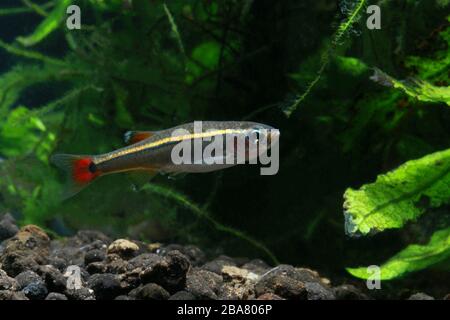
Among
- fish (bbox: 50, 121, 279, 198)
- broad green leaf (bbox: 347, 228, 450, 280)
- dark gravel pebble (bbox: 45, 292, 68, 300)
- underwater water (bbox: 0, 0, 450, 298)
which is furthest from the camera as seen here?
underwater water (bbox: 0, 0, 450, 298)

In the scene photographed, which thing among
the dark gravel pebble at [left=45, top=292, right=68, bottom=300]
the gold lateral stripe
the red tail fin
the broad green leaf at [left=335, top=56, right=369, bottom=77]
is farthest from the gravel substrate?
the broad green leaf at [left=335, top=56, right=369, bottom=77]

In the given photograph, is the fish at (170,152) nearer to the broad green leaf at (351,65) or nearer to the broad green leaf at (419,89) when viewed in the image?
the broad green leaf at (419,89)

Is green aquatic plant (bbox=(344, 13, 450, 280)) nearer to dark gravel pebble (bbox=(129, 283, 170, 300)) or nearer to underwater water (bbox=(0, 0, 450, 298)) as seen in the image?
underwater water (bbox=(0, 0, 450, 298))

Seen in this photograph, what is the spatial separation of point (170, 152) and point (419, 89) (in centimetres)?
151

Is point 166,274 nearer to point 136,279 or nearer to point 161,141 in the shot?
point 136,279

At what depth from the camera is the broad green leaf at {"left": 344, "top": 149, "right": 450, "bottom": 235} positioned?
9.36 ft

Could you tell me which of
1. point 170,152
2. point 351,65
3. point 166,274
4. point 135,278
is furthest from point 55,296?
point 351,65

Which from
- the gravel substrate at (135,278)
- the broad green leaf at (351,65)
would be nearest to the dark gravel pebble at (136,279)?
the gravel substrate at (135,278)

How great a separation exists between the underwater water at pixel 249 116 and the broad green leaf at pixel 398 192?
807 mm

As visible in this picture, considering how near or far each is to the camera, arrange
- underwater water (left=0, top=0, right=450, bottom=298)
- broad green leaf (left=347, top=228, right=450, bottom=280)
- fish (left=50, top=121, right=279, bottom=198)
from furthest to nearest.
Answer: underwater water (left=0, top=0, right=450, bottom=298) → broad green leaf (left=347, top=228, right=450, bottom=280) → fish (left=50, top=121, right=279, bottom=198)

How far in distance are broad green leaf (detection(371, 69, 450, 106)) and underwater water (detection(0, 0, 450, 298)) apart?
0.66 m

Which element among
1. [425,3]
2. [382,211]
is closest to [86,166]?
[382,211]

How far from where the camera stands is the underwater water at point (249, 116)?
3.94 metres

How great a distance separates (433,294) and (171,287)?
2.15m
